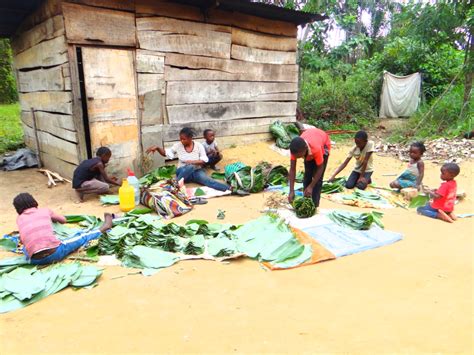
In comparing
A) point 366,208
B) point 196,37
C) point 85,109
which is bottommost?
point 366,208

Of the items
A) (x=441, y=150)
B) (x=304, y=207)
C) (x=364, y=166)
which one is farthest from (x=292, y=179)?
(x=441, y=150)

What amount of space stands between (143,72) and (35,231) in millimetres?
3653

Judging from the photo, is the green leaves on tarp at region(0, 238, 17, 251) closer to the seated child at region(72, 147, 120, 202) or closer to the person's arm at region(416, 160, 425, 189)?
the seated child at region(72, 147, 120, 202)

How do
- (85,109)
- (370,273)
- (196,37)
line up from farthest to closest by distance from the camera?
(196,37) < (85,109) < (370,273)

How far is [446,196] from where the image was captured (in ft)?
13.3

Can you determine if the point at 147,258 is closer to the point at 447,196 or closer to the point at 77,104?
the point at 77,104

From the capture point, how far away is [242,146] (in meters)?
7.51

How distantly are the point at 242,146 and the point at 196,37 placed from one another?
240 cm

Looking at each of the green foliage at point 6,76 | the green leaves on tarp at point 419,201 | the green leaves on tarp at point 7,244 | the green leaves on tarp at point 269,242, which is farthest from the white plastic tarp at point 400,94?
the green foliage at point 6,76

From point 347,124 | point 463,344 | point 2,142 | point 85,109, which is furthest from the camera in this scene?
point 347,124

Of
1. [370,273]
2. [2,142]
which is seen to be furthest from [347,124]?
[2,142]

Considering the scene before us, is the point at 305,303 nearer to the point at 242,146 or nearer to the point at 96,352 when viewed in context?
the point at 96,352

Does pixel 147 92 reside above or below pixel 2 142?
above

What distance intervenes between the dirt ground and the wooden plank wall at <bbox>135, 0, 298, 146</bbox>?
396cm
